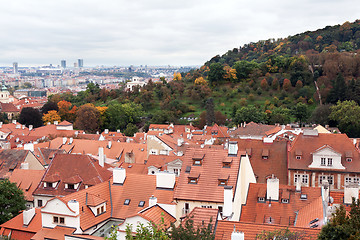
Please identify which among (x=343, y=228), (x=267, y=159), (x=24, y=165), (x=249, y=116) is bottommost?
(x=267, y=159)

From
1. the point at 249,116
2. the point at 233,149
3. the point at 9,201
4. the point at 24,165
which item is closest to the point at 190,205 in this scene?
the point at 233,149

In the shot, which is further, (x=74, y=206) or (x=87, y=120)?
(x=87, y=120)

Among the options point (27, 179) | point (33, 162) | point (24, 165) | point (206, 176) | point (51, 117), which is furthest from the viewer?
point (51, 117)

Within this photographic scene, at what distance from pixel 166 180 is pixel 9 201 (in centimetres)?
1272

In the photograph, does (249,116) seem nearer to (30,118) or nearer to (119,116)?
(119,116)

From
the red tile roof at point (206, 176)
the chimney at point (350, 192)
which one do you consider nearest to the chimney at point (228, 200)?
the red tile roof at point (206, 176)

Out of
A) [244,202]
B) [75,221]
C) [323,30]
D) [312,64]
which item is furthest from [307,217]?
[323,30]

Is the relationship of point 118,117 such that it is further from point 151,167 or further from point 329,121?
point 151,167

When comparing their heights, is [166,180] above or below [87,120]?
above

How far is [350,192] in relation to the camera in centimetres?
2472

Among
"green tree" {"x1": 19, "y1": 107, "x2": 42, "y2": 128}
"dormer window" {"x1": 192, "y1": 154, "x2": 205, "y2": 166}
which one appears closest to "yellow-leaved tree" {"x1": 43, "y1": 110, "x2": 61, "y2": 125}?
"green tree" {"x1": 19, "y1": 107, "x2": 42, "y2": 128}

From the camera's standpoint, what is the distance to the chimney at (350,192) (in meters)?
24.6

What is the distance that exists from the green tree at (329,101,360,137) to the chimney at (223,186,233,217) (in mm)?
50494

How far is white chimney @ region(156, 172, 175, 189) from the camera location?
26.1 m
